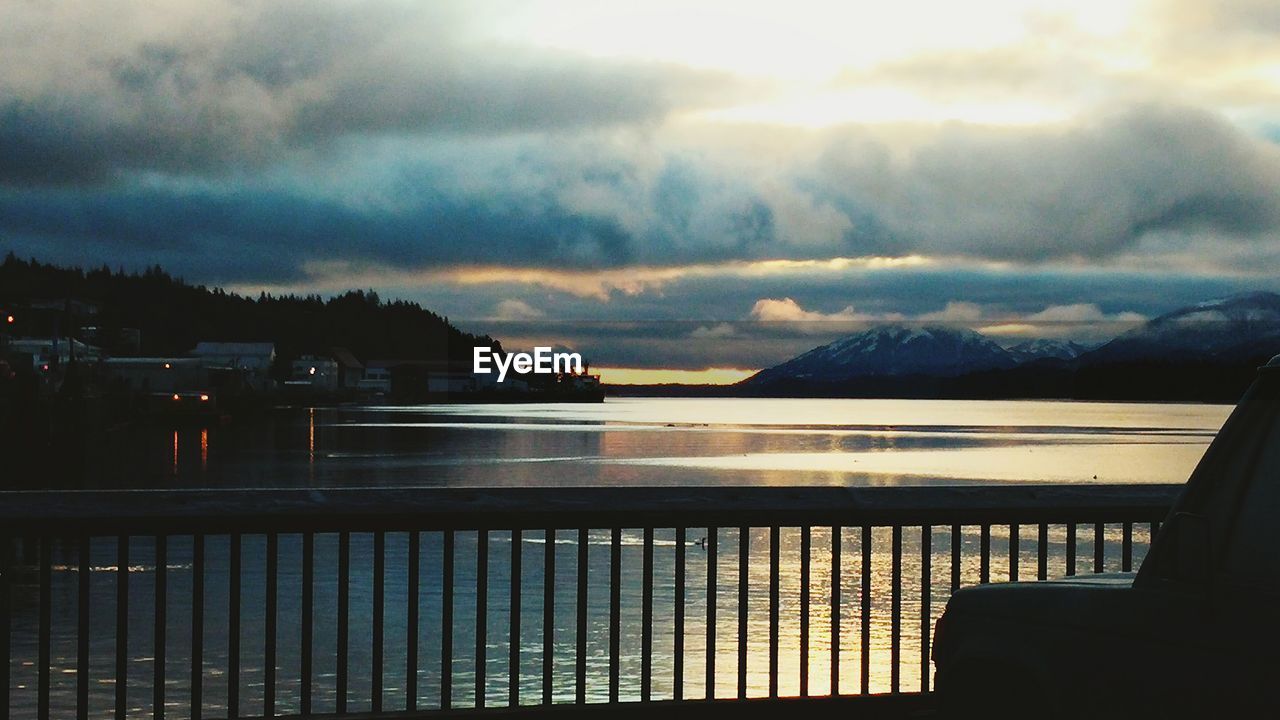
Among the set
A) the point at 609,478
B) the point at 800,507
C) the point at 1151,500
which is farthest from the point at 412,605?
the point at 609,478

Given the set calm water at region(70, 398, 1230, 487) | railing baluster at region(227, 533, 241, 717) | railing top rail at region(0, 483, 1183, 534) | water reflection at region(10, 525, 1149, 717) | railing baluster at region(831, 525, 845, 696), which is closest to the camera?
railing top rail at region(0, 483, 1183, 534)

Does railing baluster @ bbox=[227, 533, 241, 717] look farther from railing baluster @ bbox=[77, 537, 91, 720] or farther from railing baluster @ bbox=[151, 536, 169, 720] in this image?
railing baluster @ bbox=[77, 537, 91, 720]

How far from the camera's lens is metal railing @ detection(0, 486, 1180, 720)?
256 inches

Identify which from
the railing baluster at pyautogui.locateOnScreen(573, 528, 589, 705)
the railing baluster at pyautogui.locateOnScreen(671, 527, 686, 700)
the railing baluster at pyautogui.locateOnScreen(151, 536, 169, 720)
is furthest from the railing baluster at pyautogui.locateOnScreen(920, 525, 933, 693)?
the railing baluster at pyautogui.locateOnScreen(151, 536, 169, 720)

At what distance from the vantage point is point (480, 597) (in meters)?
6.80

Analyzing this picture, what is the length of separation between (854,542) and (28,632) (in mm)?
18436

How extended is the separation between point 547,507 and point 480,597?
505 millimetres

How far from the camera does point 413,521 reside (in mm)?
6594

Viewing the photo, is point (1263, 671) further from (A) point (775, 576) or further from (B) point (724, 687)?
(B) point (724, 687)

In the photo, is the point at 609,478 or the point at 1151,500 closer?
the point at 1151,500

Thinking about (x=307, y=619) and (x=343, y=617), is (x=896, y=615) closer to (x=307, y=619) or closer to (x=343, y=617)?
(x=343, y=617)

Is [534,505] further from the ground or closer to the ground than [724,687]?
further from the ground

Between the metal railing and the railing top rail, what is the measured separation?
11mm

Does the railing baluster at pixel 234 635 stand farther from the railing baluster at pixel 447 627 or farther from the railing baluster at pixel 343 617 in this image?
the railing baluster at pixel 447 627
